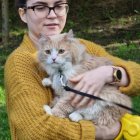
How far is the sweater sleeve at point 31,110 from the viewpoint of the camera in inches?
119

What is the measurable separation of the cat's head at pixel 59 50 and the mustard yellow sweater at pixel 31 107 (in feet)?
0.31

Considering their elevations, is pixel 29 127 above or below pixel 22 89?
below

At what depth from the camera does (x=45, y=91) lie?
327 cm

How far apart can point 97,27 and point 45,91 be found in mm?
12927

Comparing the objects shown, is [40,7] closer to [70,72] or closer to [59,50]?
[59,50]

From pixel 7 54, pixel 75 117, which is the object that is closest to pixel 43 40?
pixel 75 117

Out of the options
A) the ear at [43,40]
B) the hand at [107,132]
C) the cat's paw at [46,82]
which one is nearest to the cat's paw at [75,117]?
the hand at [107,132]

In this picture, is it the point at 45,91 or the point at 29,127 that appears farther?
the point at 45,91

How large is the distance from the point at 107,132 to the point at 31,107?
0.53 m

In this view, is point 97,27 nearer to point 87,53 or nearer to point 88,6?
point 88,6

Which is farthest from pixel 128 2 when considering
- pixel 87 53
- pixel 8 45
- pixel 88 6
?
pixel 87 53

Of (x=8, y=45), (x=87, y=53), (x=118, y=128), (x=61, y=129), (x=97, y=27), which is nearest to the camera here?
(x=61, y=129)

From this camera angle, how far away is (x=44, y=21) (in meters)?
3.35

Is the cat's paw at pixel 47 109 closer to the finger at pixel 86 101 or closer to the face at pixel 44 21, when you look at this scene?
the finger at pixel 86 101
